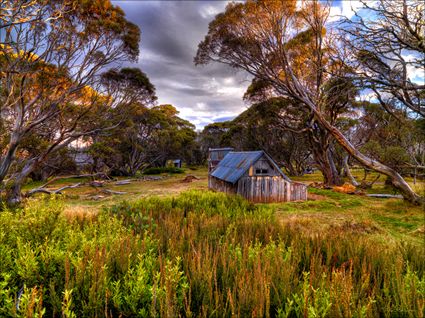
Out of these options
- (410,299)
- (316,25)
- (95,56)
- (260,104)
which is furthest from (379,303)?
(260,104)

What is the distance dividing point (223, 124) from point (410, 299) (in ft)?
190

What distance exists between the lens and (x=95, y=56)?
51.6 ft

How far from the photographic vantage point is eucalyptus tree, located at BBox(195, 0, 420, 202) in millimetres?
14641

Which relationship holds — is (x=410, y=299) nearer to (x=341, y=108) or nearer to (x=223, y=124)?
(x=341, y=108)

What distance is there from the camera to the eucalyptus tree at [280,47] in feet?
48.0

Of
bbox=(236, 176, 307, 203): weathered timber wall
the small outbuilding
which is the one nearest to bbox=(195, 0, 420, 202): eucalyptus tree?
bbox=(236, 176, 307, 203): weathered timber wall

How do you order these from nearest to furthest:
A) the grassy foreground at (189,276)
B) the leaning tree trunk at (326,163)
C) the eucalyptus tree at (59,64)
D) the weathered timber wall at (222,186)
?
the grassy foreground at (189,276), the eucalyptus tree at (59,64), the weathered timber wall at (222,186), the leaning tree trunk at (326,163)

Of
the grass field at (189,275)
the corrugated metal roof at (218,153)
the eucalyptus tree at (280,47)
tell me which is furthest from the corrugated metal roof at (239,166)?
the grass field at (189,275)

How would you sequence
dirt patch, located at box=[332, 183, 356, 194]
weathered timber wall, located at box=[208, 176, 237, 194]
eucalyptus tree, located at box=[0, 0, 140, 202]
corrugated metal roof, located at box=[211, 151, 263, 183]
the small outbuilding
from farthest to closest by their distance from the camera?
the small outbuilding, dirt patch, located at box=[332, 183, 356, 194], weathered timber wall, located at box=[208, 176, 237, 194], corrugated metal roof, located at box=[211, 151, 263, 183], eucalyptus tree, located at box=[0, 0, 140, 202]

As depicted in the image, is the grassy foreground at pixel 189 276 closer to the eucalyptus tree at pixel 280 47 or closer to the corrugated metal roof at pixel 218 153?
the eucalyptus tree at pixel 280 47

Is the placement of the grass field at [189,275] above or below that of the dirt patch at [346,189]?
above

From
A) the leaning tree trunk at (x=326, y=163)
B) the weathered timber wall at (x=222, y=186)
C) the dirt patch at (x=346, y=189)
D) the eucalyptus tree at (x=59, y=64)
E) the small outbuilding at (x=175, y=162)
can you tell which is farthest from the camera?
the small outbuilding at (x=175, y=162)

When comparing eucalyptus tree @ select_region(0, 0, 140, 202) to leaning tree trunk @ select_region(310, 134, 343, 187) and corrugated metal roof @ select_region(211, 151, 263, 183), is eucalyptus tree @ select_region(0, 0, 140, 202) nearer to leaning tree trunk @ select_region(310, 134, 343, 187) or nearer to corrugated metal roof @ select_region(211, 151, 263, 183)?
corrugated metal roof @ select_region(211, 151, 263, 183)

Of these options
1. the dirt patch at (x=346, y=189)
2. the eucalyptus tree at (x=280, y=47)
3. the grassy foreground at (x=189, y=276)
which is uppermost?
the eucalyptus tree at (x=280, y=47)
